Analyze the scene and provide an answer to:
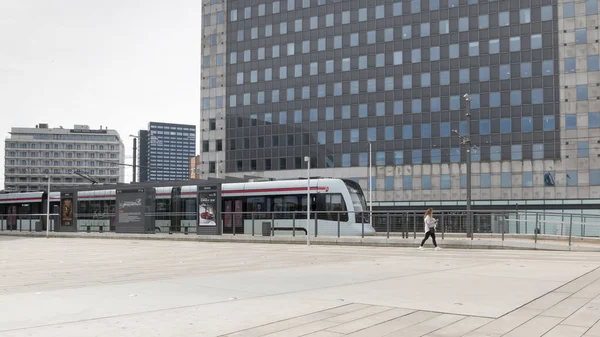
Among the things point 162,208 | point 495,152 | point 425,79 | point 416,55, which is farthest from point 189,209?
point 416,55

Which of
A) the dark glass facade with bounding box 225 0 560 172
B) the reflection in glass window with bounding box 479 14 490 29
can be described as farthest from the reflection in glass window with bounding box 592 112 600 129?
the reflection in glass window with bounding box 479 14 490 29

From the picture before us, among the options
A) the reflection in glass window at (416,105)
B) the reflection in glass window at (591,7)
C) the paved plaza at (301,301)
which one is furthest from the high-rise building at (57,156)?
the paved plaza at (301,301)

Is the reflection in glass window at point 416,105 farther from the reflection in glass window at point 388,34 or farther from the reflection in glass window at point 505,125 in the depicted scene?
the reflection in glass window at point 505,125

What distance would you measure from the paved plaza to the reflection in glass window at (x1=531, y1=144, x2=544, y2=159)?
49.9m

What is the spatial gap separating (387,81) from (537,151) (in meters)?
18.0

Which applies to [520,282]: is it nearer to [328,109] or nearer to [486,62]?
[486,62]

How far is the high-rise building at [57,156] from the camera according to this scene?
168 metres

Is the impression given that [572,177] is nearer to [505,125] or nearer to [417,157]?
[505,125]

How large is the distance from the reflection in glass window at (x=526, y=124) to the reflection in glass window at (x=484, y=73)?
5.77 metres

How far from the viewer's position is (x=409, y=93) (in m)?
67.6

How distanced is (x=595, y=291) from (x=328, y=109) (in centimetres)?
6278

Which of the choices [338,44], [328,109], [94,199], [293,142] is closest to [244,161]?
[293,142]

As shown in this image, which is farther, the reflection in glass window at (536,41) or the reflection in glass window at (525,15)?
the reflection in glass window at (525,15)

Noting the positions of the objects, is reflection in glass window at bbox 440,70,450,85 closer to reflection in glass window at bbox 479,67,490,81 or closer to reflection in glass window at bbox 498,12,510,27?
reflection in glass window at bbox 479,67,490,81
